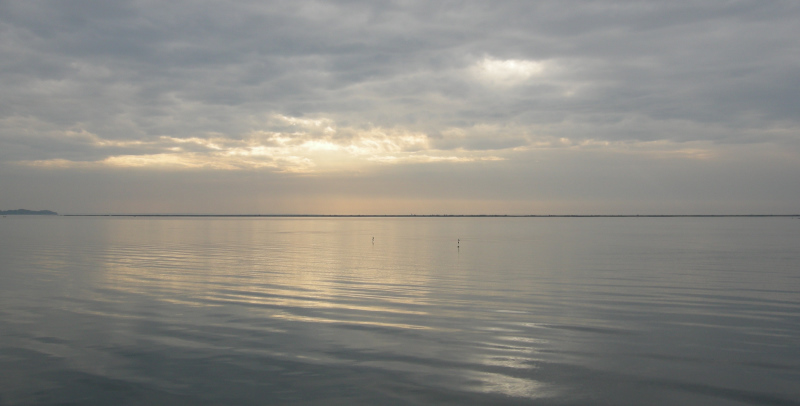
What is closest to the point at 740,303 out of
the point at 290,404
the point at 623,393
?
the point at 623,393

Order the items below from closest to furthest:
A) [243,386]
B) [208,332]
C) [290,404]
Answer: [290,404] < [243,386] < [208,332]

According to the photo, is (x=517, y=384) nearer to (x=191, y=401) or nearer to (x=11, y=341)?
(x=191, y=401)

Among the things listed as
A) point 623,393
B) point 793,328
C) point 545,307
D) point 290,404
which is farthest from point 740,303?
point 290,404

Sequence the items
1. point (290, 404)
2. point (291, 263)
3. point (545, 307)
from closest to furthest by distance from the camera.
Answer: point (290, 404)
point (545, 307)
point (291, 263)

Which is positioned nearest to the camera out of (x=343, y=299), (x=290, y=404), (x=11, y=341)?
(x=290, y=404)

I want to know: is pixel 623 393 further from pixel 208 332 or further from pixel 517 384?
pixel 208 332

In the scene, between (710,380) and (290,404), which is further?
(710,380)

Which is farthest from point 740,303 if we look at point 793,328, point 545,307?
point 545,307

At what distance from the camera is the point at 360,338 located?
16625mm

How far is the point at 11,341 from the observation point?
627 inches

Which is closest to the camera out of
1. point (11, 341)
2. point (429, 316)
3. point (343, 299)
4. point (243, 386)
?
point (243, 386)

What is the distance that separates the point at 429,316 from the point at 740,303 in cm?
1394

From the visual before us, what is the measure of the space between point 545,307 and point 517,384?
10545 millimetres

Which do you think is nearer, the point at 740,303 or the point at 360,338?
the point at 360,338
